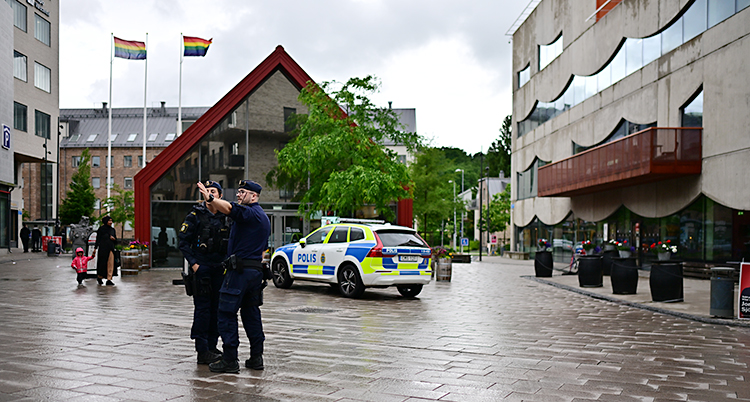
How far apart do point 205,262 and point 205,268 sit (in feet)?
0.22

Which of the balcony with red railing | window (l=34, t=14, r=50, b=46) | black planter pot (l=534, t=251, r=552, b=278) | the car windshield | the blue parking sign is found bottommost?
black planter pot (l=534, t=251, r=552, b=278)

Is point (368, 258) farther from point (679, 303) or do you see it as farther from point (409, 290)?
point (679, 303)

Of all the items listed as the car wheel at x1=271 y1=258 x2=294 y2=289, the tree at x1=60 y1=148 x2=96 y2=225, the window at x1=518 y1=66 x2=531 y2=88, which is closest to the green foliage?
the window at x1=518 y1=66 x2=531 y2=88

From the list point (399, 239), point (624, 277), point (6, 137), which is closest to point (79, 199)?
point (6, 137)

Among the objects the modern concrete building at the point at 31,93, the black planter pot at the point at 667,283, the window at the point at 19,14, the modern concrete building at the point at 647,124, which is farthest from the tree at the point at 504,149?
the black planter pot at the point at 667,283

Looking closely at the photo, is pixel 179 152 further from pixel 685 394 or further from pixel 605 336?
pixel 685 394

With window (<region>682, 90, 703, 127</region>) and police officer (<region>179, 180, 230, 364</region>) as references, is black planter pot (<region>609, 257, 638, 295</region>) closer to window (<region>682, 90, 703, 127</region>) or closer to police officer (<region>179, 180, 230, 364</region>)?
window (<region>682, 90, 703, 127</region>)

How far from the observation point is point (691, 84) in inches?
952

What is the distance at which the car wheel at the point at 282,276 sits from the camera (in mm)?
17469

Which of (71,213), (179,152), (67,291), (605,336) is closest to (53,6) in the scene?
(71,213)

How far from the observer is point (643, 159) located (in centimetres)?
2402

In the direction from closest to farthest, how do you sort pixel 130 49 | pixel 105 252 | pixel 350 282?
pixel 350 282 → pixel 105 252 → pixel 130 49

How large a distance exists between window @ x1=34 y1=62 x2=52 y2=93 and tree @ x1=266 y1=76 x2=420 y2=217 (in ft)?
85.3

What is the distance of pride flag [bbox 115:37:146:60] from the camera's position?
148 ft
